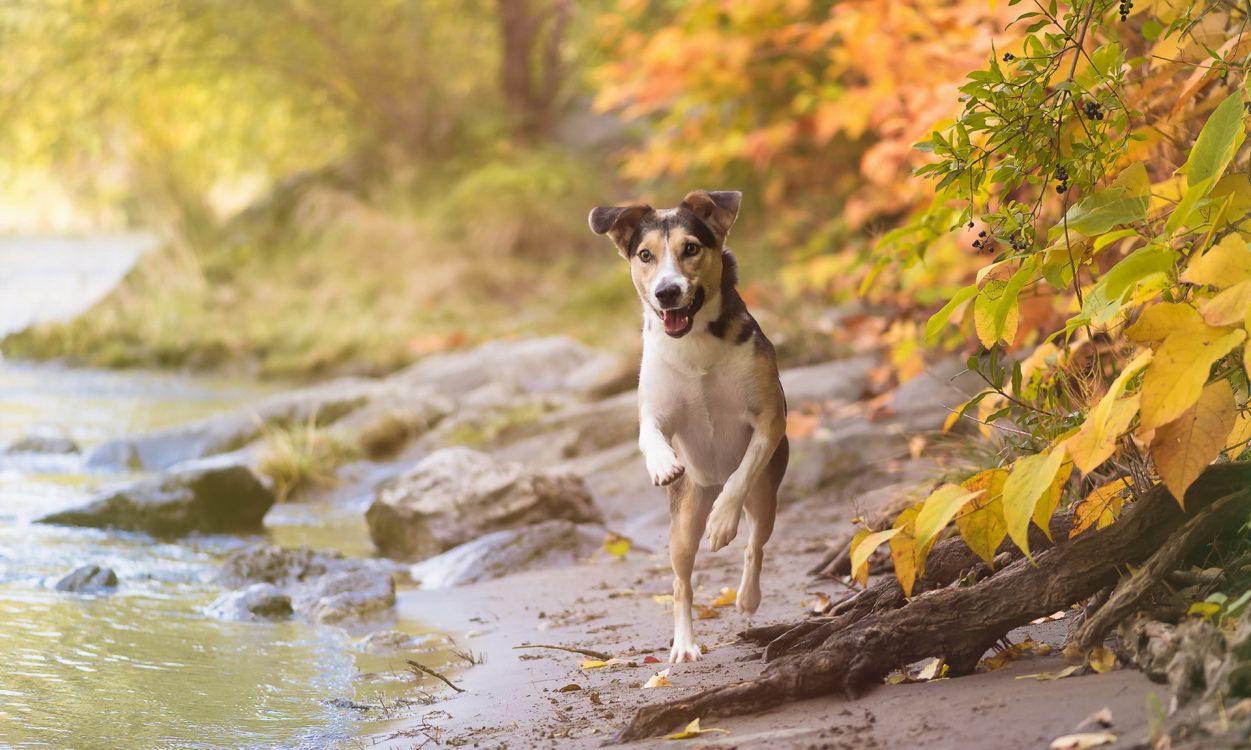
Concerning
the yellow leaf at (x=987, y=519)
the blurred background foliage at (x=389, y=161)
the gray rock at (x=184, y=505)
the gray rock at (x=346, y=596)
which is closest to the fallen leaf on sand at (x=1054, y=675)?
the yellow leaf at (x=987, y=519)

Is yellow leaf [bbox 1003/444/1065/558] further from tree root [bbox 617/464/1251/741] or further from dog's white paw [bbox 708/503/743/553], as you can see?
dog's white paw [bbox 708/503/743/553]

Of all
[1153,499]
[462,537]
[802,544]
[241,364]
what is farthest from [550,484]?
[241,364]

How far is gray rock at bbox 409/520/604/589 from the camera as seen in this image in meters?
6.96

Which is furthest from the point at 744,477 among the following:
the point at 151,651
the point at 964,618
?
the point at 151,651

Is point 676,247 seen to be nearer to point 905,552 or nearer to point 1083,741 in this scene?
point 905,552

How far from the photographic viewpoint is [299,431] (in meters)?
10.3

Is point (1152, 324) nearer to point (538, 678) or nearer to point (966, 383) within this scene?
point (538, 678)

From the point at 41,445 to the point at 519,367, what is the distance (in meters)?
4.48

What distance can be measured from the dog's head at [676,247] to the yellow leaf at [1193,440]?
79.8 inches

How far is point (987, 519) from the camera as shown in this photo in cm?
320

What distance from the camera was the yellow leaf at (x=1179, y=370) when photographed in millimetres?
2713

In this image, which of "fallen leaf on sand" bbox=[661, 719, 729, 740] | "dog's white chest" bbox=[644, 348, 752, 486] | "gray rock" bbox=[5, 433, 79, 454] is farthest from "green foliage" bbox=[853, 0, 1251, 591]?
"gray rock" bbox=[5, 433, 79, 454]

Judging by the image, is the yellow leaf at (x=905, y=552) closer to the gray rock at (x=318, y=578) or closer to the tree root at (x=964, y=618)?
the tree root at (x=964, y=618)

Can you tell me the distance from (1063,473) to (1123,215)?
0.74m
